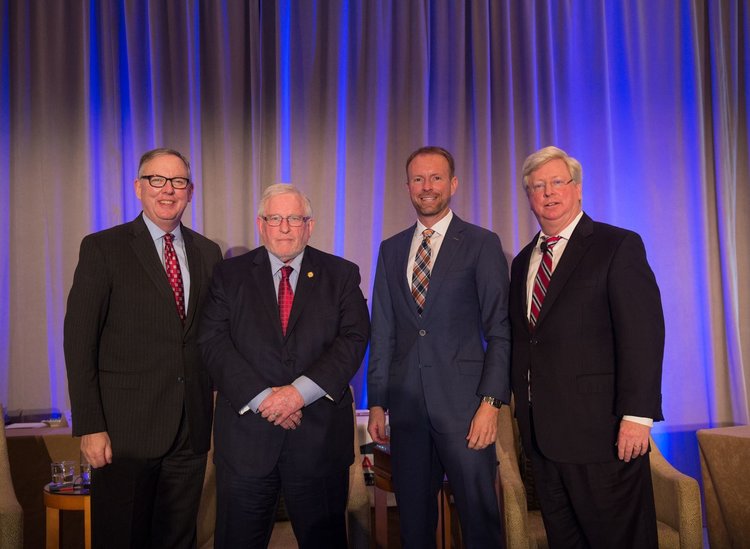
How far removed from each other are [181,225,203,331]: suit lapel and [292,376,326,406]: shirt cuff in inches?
20.2

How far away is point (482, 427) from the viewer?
2.48 metres

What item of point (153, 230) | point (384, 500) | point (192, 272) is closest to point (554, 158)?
point (192, 272)

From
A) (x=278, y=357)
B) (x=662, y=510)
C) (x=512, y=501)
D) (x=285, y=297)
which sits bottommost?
(x=662, y=510)

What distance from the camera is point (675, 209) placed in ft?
15.1

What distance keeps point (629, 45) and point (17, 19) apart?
4.09m

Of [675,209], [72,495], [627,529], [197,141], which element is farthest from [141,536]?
[675,209]

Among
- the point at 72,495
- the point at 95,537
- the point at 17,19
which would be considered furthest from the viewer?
the point at 17,19

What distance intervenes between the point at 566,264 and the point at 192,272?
1.44m

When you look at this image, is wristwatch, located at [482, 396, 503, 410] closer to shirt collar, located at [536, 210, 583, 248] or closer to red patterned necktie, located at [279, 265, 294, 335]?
shirt collar, located at [536, 210, 583, 248]

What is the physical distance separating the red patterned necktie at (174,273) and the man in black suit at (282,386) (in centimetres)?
12

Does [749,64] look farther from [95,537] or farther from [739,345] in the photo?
[95,537]

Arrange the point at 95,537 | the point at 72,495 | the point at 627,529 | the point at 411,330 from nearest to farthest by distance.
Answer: the point at 627,529, the point at 95,537, the point at 411,330, the point at 72,495

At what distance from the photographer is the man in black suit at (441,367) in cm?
252

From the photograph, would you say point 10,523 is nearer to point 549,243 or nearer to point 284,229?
point 284,229
